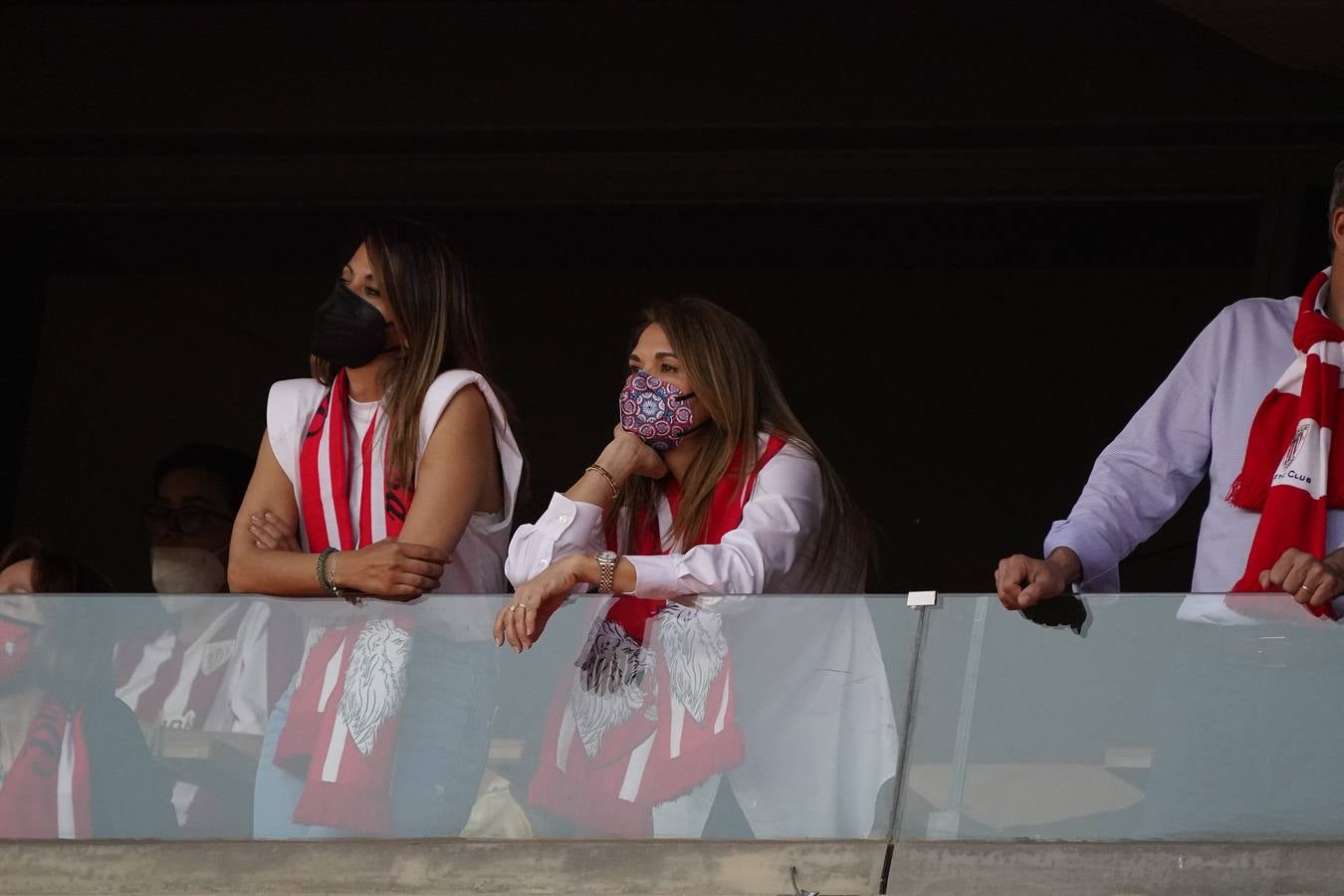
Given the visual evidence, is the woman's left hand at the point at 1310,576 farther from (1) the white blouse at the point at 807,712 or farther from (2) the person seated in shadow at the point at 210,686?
(2) the person seated in shadow at the point at 210,686

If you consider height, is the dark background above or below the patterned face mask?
above

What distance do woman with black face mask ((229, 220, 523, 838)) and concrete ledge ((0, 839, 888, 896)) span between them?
5cm

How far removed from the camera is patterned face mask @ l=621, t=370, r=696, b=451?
3721 mm

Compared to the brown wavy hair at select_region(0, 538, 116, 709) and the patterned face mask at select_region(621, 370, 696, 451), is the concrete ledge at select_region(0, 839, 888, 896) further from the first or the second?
the patterned face mask at select_region(621, 370, 696, 451)

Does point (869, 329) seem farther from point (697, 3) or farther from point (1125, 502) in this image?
point (1125, 502)

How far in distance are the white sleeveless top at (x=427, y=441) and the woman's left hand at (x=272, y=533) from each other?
8cm

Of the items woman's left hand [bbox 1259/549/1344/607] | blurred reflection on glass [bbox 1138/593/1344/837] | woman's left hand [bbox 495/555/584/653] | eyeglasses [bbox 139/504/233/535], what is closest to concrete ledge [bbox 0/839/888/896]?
woman's left hand [bbox 495/555/584/653]

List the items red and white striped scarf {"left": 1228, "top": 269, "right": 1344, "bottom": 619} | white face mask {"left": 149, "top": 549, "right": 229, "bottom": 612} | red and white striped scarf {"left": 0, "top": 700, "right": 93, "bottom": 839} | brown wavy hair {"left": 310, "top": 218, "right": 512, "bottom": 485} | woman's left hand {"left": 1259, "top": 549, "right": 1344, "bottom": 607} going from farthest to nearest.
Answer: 1. white face mask {"left": 149, "top": 549, "right": 229, "bottom": 612}
2. brown wavy hair {"left": 310, "top": 218, "right": 512, "bottom": 485}
3. red and white striped scarf {"left": 0, "top": 700, "right": 93, "bottom": 839}
4. red and white striped scarf {"left": 1228, "top": 269, "right": 1344, "bottom": 619}
5. woman's left hand {"left": 1259, "top": 549, "right": 1344, "bottom": 607}

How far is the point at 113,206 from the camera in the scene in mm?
8430

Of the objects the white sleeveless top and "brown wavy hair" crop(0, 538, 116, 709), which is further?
the white sleeveless top

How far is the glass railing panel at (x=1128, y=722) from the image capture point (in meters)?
3.02

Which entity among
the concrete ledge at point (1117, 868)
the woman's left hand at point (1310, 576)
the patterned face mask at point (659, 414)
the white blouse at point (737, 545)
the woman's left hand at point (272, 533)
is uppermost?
the patterned face mask at point (659, 414)

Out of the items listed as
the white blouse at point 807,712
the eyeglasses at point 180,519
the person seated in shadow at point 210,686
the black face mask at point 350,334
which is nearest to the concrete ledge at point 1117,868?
the white blouse at point 807,712

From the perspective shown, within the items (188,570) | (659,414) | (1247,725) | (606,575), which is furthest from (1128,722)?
(188,570)
